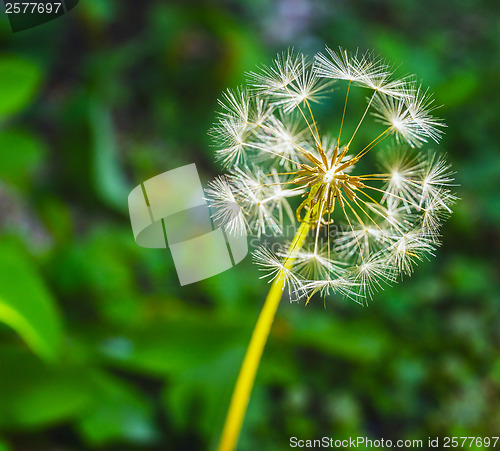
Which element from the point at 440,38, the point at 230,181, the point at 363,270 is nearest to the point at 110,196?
the point at 230,181

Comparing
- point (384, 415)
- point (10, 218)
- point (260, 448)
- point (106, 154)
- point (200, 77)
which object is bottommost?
point (384, 415)

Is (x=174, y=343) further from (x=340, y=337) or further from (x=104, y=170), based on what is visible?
(x=104, y=170)

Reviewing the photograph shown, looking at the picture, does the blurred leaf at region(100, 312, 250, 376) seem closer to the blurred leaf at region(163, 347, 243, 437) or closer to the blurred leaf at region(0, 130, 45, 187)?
the blurred leaf at region(163, 347, 243, 437)

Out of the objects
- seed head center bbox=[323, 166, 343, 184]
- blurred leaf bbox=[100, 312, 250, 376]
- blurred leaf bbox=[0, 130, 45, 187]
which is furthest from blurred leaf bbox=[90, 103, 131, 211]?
seed head center bbox=[323, 166, 343, 184]

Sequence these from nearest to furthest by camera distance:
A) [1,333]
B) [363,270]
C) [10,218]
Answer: [363,270], [1,333], [10,218]

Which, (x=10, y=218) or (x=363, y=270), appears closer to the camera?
(x=363, y=270)

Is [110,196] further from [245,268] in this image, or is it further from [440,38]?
[440,38]

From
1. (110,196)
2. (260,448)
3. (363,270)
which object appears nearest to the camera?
(363,270)

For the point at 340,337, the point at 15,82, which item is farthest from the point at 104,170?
the point at 340,337
